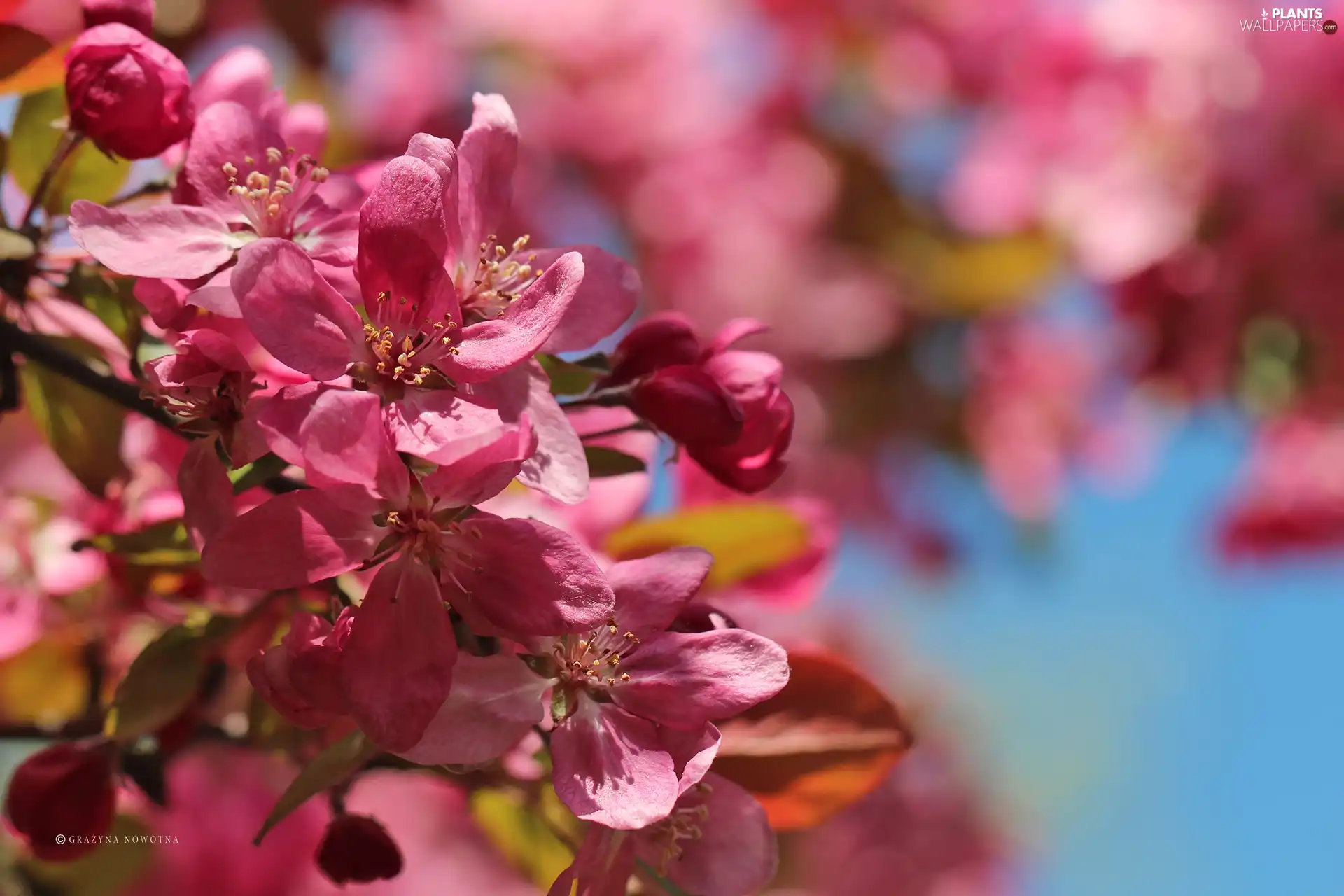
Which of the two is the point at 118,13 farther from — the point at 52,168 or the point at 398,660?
the point at 398,660

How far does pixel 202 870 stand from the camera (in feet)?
3.44

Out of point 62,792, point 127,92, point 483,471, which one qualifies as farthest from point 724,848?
point 127,92

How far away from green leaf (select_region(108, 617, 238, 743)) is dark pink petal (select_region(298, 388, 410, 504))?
0.18 m

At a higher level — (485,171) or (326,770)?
(485,171)

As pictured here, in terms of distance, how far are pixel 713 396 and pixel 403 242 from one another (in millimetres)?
152

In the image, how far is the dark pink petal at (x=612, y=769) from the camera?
18.5 inches

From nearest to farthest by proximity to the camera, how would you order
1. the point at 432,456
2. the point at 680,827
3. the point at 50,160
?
the point at 432,456
the point at 680,827
the point at 50,160

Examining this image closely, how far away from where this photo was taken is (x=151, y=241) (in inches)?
19.6

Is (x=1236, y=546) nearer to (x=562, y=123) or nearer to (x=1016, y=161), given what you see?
(x=1016, y=161)

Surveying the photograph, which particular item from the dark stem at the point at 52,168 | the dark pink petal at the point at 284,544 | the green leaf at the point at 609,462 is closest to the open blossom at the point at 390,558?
the dark pink petal at the point at 284,544

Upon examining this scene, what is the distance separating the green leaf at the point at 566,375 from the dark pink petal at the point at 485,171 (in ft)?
0.19

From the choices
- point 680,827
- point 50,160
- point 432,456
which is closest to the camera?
point 432,456

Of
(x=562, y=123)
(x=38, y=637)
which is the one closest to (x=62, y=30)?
(x=38, y=637)

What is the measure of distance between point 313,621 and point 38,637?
0.45 meters
